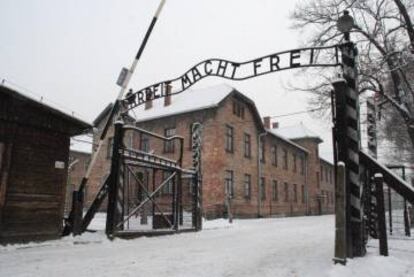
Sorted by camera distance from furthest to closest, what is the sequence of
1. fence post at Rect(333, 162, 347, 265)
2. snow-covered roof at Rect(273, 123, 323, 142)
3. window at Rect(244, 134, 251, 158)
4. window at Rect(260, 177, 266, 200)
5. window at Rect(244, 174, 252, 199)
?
1. snow-covered roof at Rect(273, 123, 323, 142)
2. window at Rect(260, 177, 266, 200)
3. window at Rect(244, 134, 251, 158)
4. window at Rect(244, 174, 252, 199)
5. fence post at Rect(333, 162, 347, 265)

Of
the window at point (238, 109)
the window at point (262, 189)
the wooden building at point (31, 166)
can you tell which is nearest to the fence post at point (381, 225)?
the wooden building at point (31, 166)

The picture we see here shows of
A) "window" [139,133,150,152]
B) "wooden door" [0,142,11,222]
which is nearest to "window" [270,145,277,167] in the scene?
"window" [139,133,150,152]

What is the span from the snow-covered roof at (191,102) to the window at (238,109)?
1393 millimetres

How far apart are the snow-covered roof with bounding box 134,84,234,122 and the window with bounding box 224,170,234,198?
470 centimetres

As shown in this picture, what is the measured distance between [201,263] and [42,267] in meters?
2.49

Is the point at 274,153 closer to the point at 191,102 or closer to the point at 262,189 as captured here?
the point at 262,189

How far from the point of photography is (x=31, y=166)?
378 inches

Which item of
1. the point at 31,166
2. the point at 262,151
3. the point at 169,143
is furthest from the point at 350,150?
the point at 262,151

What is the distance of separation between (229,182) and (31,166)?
17999 mm

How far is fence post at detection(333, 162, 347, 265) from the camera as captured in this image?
18.8 feet

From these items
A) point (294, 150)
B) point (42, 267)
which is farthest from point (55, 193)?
point (294, 150)

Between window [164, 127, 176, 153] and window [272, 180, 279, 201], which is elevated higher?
window [164, 127, 176, 153]

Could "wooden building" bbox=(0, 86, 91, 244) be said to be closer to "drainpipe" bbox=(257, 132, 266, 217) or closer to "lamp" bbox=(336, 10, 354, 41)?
"lamp" bbox=(336, 10, 354, 41)

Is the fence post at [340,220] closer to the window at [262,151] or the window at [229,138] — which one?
the window at [229,138]
